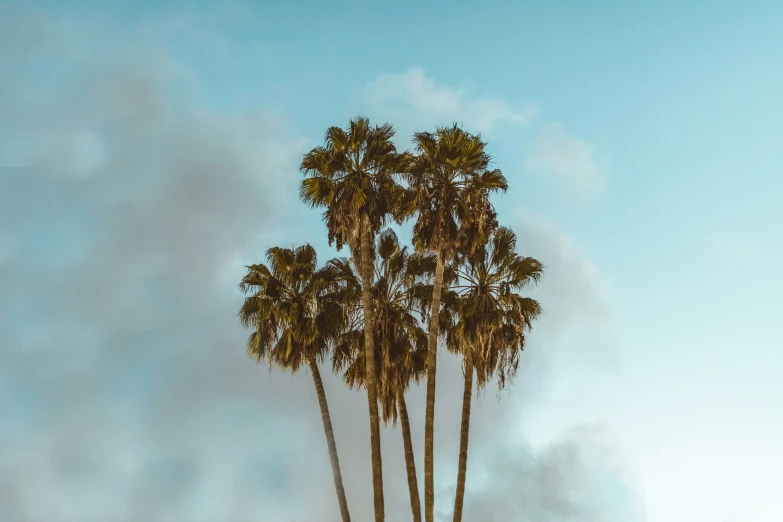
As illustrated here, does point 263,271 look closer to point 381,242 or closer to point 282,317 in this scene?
point 282,317

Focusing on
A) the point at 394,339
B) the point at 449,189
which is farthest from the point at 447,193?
the point at 394,339

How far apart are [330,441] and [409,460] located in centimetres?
369

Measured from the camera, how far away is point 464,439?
33438 mm

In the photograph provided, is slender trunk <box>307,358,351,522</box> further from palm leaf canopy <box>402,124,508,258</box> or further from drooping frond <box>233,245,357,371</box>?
palm leaf canopy <box>402,124,508,258</box>

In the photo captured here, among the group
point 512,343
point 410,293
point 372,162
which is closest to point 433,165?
point 372,162

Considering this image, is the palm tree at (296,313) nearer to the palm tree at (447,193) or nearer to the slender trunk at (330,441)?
the slender trunk at (330,441)

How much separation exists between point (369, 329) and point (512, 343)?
595 centimetres

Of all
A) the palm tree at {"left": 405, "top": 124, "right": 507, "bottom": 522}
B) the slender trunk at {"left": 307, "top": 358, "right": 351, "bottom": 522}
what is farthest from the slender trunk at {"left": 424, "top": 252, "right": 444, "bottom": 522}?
the slender trunk at {"left": 307, "top": 358, "right": 351, "bottom": 522}

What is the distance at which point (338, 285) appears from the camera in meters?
36.4

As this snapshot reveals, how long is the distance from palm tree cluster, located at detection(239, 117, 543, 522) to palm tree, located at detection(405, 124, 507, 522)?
0.14ft

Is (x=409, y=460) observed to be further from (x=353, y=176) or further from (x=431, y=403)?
(x=353, y=176)

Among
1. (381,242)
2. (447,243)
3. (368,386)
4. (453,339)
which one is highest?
(381,242)

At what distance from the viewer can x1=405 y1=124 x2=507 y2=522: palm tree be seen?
109ft

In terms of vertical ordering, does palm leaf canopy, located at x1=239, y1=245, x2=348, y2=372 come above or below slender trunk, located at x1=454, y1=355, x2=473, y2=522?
above
